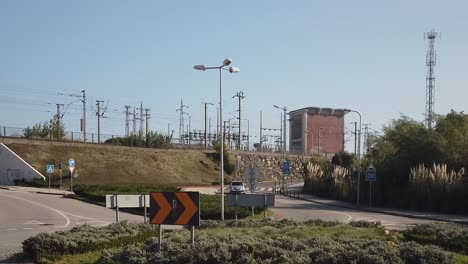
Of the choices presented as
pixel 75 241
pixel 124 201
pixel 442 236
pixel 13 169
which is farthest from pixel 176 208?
pixel 13 169

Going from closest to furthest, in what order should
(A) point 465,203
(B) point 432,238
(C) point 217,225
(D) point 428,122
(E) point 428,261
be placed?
(E) point 428,261 < (B) point 432,238 < (C) point 217,225 < (A) point 465,203 < (D) point 428,122

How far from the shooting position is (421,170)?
4278cm

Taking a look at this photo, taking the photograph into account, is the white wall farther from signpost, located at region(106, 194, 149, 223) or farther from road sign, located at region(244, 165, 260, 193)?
signpost, located at region(106, 194, 149, 223)

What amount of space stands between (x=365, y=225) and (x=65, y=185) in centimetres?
4874

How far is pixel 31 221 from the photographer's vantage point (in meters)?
29.5

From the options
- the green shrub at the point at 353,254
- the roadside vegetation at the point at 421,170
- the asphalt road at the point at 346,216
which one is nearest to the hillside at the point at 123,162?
the roadside vegetation at the point at 421,170

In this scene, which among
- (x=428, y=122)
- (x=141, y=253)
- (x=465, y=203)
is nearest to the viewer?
(x=141, y=253)

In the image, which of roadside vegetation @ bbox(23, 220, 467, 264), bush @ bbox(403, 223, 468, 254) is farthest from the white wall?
bush @ bbox(403, 223, 468, 254)

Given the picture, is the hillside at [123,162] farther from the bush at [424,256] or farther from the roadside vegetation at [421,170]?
the bush at [424,256]

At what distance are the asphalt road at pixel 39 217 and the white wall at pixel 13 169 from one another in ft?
69.7

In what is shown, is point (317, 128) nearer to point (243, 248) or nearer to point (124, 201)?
point (124, 201)

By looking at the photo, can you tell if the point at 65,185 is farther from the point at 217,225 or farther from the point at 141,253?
the point at 141,253

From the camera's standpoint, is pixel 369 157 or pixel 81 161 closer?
pixel 369 157

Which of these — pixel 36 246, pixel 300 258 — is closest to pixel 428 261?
pixel 300 258
